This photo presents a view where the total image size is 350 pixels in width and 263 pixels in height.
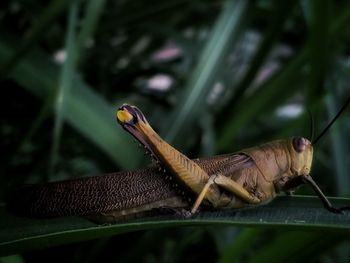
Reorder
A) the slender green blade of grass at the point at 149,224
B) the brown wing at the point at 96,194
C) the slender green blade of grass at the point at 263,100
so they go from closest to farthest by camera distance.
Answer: the slender green blade of grass at the point at 149,224, the brown wing at the point at 96,194, the slender green blade of grass at the point at 263,100

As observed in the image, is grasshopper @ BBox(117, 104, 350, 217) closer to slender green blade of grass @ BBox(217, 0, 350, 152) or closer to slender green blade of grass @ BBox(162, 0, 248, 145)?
slender green blade of grass @ BBox(162, 0, 248, 145)

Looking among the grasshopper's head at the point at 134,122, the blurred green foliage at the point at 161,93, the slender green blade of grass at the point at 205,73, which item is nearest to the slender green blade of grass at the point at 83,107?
the blurred green foliage at the point at 161,93

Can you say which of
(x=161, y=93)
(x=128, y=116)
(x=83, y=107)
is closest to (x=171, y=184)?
(x=128, y=116)

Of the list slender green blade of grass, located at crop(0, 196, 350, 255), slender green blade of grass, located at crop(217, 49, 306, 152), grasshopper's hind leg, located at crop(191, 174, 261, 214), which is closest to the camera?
slender green blade of grass, located at crop(0, 196, 350, 255)

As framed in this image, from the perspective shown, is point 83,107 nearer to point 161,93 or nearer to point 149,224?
point 161,93

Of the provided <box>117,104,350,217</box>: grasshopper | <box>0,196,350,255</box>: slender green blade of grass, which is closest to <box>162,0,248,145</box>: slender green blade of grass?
<box>117,104,350,217</box>: grasshopper

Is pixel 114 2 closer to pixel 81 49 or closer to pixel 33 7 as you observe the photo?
pixel 33 7

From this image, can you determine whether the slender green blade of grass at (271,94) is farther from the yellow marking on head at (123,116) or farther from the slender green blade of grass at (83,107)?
the yellow marking on head at (123,116)
